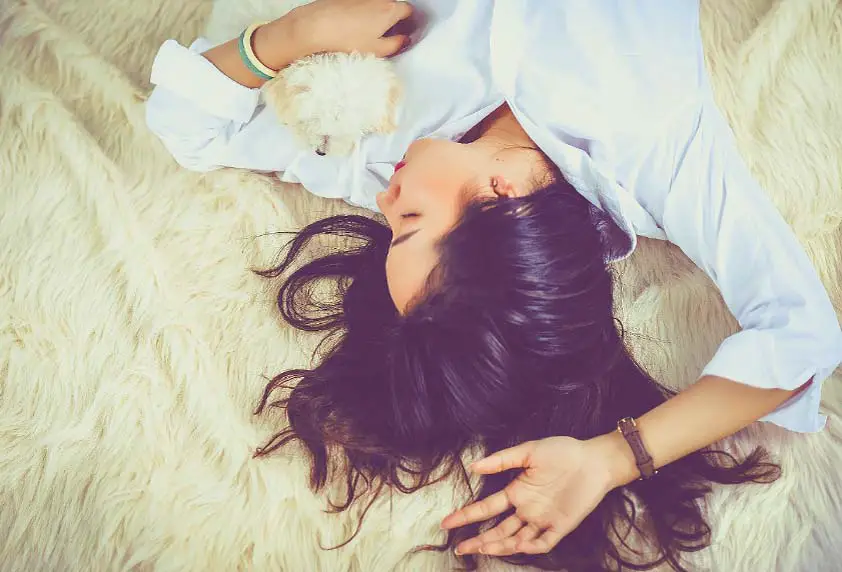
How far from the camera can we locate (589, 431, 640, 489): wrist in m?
0.75

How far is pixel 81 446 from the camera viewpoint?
82 cm

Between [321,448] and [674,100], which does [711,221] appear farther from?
[321,448]

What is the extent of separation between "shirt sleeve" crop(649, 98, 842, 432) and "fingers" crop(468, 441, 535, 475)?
0.22 m

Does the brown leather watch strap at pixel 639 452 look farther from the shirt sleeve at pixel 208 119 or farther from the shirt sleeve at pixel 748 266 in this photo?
the shirt sleeve at pixel 208 119

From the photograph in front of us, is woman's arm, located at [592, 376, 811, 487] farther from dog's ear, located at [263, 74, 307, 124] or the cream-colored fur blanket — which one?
dog's ear, located at [263, 74, 307, 124]

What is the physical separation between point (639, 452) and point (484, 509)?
18 centimetres

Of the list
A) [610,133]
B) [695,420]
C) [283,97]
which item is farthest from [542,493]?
[283,97]

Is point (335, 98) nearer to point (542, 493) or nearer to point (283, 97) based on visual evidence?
point (283, 97)

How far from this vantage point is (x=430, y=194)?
77cm

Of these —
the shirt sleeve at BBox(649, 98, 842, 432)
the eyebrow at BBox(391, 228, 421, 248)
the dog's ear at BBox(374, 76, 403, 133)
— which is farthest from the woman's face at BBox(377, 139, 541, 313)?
the shirt sleeve at BBox(649, 98, 842, 432)

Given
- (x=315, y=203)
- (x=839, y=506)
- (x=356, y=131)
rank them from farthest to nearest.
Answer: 1. (x=315, y=203)
2. (x=356, y=131)
3. (x=839, y=506)

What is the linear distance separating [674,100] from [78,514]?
877 mm

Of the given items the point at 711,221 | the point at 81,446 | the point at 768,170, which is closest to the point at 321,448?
the point at 81,446

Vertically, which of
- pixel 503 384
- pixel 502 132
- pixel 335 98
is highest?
pixel 335 98
